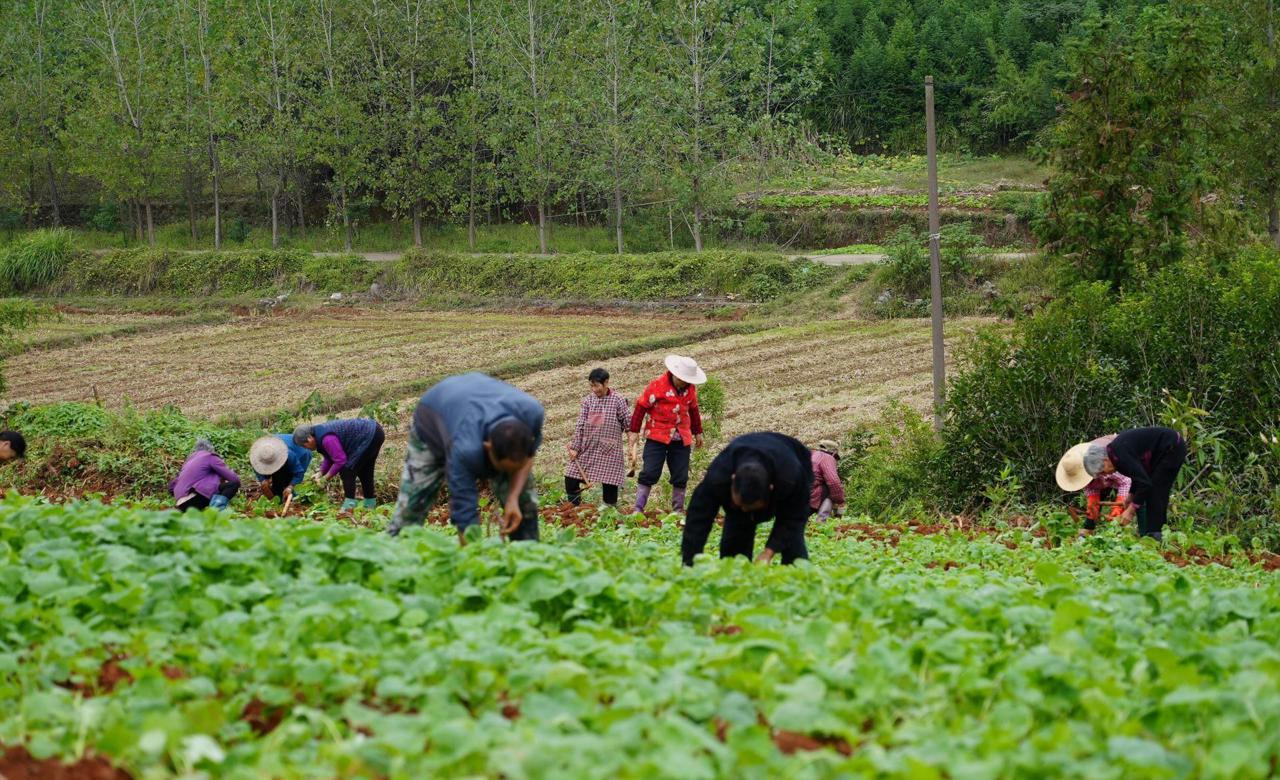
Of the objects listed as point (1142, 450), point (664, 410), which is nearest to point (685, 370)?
point (664, 410)

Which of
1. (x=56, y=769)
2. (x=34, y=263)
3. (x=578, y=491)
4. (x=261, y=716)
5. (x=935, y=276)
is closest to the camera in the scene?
(x=56, y=769)

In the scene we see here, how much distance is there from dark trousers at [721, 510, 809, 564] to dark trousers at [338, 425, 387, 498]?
584 cm

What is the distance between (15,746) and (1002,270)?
28.7 meters

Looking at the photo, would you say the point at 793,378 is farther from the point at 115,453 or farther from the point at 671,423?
the point at 115,453

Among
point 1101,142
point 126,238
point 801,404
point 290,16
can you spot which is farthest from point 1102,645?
point 126,238

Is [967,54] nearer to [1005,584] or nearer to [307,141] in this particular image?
[307,141]

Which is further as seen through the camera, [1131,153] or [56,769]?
[1131,153]

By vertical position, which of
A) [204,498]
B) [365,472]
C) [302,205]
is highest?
[302,205]

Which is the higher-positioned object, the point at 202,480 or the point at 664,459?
the point at 202,480

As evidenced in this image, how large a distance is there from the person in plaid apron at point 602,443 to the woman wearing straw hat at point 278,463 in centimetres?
258

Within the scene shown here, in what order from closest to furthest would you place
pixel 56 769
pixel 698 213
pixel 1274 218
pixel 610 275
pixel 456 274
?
pixel 56 769 → pixel 1274 218 → pixel 610 275 → pixel 456 274 → pixel 698 213

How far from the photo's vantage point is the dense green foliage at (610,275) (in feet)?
110

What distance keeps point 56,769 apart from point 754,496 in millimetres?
4002

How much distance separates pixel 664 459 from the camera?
13625 millimetres
